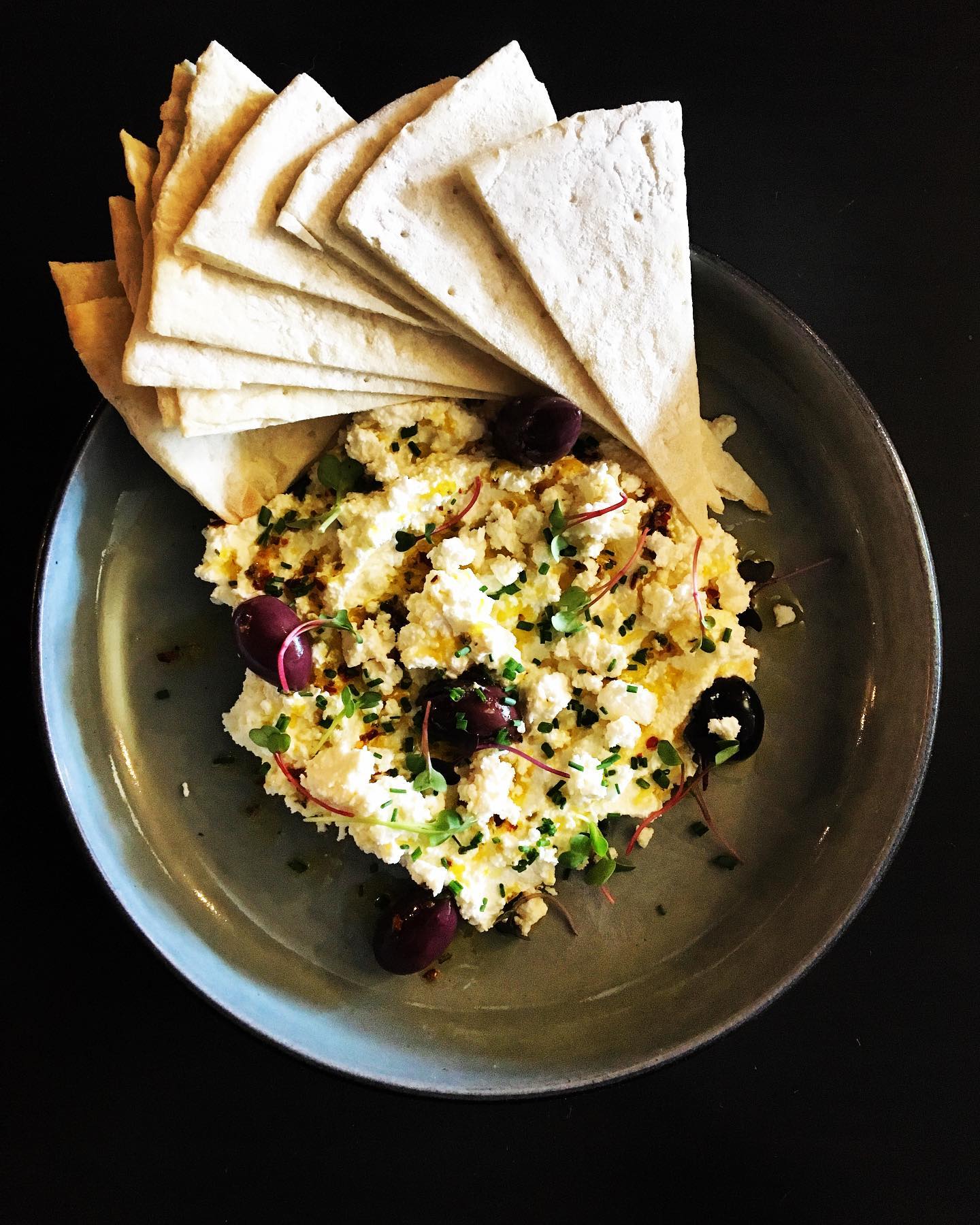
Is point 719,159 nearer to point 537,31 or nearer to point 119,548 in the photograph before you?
point 537,31

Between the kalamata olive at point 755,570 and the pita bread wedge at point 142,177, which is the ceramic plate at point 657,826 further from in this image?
the pita bread wedge at point 142,177

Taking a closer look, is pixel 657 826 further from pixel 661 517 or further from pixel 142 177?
pixel 142 177

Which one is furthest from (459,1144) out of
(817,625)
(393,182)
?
(393,182)

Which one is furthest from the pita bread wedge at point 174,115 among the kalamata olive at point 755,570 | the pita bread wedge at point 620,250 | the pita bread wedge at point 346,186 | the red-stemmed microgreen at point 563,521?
the kalamata olive at point 755,570

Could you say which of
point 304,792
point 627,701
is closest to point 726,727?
point 627,701

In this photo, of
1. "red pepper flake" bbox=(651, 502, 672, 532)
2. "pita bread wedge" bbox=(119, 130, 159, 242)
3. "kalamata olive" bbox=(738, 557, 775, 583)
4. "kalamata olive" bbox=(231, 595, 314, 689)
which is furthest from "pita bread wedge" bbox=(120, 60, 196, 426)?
"kalamata olive" bbox=(738, 557, 775, 583)

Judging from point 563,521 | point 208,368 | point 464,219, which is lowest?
point 563,521

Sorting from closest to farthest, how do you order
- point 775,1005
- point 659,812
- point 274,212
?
1. point 274,212
2. point 659,812
3. point 775,1005

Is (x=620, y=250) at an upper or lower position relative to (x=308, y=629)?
upper
